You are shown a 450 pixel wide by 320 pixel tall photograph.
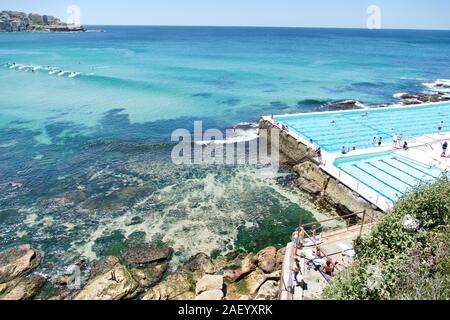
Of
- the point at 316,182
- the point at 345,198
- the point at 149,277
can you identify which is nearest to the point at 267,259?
the point at 149,277

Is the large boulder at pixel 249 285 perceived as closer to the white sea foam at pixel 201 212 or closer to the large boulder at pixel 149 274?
the white sea foam at pixel 201 212

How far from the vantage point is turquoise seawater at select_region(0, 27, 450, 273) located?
17.2 m

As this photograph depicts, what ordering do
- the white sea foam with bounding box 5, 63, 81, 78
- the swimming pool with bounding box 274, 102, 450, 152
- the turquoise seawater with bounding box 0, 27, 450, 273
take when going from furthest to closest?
the white sea foam with bounding box 5, 63, 81, 78
the swimming pool with bounding box 274, 102, 450, 152
the turquoise seawater with bounding box 0, 27, 450, 273

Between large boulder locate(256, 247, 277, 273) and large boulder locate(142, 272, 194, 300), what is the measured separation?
3.09 m

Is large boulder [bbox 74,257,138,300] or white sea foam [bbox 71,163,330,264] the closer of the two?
large boulder [bbox 74,257,138,300]

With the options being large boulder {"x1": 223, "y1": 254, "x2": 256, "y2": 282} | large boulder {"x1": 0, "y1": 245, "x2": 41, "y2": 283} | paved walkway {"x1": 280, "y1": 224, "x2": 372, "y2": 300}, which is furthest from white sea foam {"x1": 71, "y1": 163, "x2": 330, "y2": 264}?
paved walkway {"x1": 280, "y1": 224, "x2": 372, "y2": 300}

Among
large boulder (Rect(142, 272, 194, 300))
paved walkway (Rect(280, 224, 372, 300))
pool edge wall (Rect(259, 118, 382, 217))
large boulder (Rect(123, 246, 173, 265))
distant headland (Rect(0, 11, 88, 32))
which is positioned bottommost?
large boulder (Rect(142, 272, 194, 300))

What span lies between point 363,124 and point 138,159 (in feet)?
66.2

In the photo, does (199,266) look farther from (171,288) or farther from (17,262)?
(17,262)

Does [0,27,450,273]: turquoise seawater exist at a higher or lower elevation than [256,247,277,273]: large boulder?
higher

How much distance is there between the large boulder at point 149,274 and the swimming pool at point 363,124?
51.1 ft

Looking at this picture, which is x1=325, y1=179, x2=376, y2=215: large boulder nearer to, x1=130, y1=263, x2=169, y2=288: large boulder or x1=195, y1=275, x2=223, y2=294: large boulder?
x1=195, y1=275, x2=223, y2=294: large boulder

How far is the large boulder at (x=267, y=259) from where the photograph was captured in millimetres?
13719
